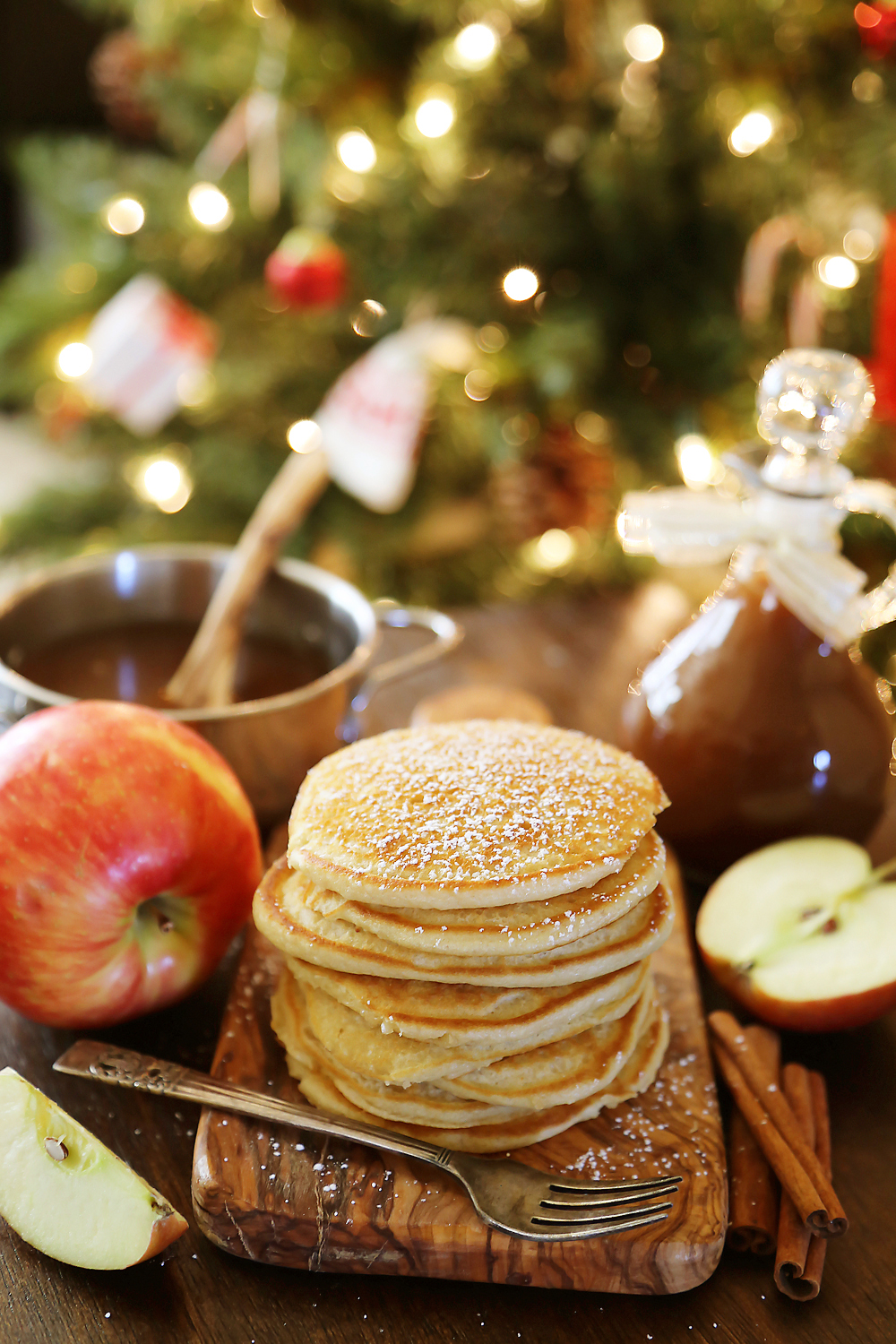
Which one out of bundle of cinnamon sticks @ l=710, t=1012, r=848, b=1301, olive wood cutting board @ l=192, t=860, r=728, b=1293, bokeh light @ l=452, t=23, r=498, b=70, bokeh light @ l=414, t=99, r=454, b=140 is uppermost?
bokeh light @ l=452, t=23, r=498, b=70

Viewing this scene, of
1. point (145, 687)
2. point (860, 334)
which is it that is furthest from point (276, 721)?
point (860, 334)

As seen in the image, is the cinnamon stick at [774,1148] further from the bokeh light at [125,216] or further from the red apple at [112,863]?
the bokeh light at [125,216]

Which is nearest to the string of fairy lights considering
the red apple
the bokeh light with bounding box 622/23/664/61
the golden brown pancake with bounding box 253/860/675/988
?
the bokeh light with bounding box 622/23/664/61

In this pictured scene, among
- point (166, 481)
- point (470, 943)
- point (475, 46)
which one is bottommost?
point (166, 481)

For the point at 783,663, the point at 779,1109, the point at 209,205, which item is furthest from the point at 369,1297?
the point at 209,205

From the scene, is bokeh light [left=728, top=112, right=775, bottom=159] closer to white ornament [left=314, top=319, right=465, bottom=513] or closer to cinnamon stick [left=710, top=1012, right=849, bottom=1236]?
white ornament [left=314, top=319, right=465, bottom=513]

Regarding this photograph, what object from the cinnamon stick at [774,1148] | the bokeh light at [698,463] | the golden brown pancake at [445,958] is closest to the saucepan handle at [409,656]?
the golden brown pancake at [445,958]

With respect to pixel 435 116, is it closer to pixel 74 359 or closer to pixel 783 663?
pixel 74 359
